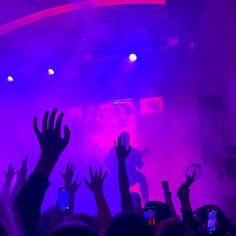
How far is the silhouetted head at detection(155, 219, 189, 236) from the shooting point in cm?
213

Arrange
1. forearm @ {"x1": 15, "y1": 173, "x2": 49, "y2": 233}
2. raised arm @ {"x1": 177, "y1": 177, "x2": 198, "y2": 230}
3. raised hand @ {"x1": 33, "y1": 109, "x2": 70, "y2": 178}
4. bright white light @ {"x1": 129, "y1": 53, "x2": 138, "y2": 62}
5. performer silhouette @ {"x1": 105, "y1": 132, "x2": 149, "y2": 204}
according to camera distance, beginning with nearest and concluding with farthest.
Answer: forearm @ {"x1": 15, "y1": 173, "x2": 49, "y2": 233}, raised hand @ {"x1": 33, "y1": 109, "x2": 70, "y2": 178}, raised arm @ {"x1": 177, "y1": 177, "x2": 198, "y2": 230}, performer silhouette @ {"x1": 105, "y1": 132, "x2": 149, "y2": 204}, bright white light @ {"x1": 129, "y1": 53, "x2": 138, "y2": 62}

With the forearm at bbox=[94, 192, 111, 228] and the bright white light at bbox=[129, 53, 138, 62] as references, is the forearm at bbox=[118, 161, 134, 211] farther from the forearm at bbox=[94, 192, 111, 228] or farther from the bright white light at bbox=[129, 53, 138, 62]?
the bright white light at bbox=[129, 53, 138, 62]

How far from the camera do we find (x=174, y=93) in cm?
796

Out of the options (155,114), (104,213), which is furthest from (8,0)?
(104,213)

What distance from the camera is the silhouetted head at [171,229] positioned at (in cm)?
213

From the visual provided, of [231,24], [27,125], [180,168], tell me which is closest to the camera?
[231,24]

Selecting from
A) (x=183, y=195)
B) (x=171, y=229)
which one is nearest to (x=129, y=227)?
(x=171, y=229)

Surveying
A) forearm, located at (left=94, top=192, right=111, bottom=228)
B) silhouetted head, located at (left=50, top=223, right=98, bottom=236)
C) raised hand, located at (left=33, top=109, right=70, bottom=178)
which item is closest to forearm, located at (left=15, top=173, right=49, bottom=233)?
raised hand, located at (left=33, top=109, right=70, bottom=178)

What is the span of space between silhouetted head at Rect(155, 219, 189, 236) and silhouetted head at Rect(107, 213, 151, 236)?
0.27 m

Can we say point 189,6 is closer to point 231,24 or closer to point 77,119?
point 231,24

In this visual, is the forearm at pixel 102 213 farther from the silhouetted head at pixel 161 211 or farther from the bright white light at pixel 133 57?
the bright white light at pixel 133 57

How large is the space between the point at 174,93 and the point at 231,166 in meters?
2.63

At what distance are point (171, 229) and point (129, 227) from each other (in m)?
0.38

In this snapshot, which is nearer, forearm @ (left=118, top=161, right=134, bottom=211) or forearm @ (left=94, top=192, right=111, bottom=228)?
forearm @ (left=94, top=192, right=111, bottom=228)
